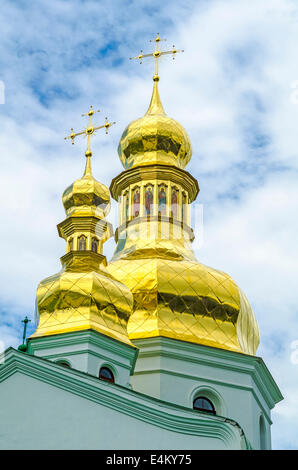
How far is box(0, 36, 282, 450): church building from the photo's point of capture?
594 inches

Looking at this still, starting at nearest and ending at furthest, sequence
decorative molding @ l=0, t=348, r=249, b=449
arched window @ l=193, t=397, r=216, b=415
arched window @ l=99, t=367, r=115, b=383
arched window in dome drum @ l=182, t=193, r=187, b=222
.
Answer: decorative molding @ l=0, t=348, r=249, b=449 < arched window @ l=99, t=367, r=115, b=383 < arched window @ l=193, t=397, r=216, b=415 < arched window in dome drum @ l=182, t=193, r=187, b=222

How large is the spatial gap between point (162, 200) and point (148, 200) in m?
0.40

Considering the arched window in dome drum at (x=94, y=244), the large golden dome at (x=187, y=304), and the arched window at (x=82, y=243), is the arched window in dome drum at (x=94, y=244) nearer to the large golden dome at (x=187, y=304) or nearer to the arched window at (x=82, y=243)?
the arched window at (x=82, y=243)

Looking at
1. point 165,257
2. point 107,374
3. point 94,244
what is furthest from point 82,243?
point 107,374

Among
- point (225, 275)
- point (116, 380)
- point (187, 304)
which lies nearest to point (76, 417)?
point (116, 380)

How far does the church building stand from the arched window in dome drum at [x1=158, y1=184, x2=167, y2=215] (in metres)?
0.03

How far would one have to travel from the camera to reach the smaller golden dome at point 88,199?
2388 centimetres

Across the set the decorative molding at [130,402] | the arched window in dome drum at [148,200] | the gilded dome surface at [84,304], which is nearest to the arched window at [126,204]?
the arched window in dome drum at [148,200]

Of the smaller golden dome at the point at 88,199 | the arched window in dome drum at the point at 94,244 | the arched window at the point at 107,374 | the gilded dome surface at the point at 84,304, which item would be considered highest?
the smaller golden dome at the point at 88,199

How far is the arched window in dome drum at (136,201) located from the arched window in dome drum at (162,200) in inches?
23.0

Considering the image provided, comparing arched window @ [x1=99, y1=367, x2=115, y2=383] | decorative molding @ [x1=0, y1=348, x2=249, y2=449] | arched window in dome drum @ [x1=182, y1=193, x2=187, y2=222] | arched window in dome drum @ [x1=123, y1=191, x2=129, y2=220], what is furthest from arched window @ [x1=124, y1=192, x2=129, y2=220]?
decorative molding @ [x1=0, y1=348, x2=249, y2=449]

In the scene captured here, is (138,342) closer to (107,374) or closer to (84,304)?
(107,374)

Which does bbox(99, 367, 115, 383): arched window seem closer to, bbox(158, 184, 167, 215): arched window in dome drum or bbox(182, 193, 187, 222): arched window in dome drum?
bbox(158, 184, 167, 215): arched window in dome drum
